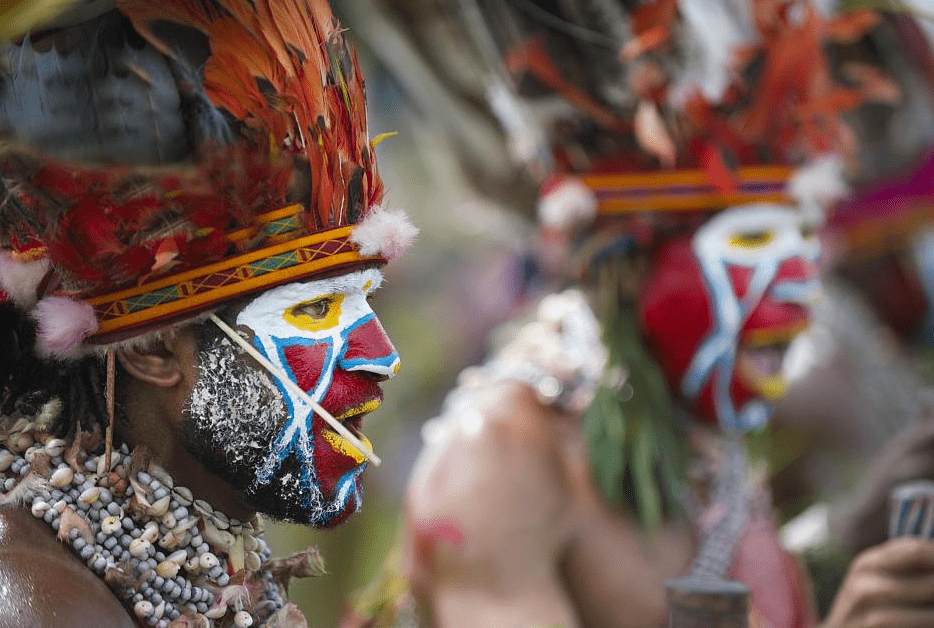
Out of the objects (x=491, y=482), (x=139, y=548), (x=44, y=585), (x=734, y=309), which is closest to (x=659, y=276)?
(x=734, y=309)

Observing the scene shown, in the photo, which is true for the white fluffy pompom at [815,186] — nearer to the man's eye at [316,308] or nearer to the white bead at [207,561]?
the man's eye at [316,308]

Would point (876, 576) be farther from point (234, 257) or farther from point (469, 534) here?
point (234, 257)

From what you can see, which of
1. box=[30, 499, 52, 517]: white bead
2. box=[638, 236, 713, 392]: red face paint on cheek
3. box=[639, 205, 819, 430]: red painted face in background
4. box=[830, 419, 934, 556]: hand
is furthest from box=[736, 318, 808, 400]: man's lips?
box=[30, 499, 52, 517]: white bead

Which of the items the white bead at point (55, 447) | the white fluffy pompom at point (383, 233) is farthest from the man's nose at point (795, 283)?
the white bead at point (55, 447)

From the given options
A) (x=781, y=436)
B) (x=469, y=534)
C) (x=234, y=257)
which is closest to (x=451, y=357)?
A: (x=781, y=436)

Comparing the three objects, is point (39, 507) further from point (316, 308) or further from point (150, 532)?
point (316, 308)

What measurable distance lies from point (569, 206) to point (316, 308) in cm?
176

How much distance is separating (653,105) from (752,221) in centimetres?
44

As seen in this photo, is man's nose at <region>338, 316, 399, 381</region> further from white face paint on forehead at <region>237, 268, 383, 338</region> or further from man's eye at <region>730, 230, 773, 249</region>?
man's eye at <region>730, 230, 773, 249</region>

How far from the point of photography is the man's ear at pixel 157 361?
1895mm

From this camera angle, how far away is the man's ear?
6.22ft

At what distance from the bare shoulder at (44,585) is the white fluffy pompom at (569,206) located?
2.06 m

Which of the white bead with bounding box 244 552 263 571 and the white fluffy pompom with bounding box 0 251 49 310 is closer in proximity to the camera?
the white fluffy pompom with bounding box 0 251 49 310

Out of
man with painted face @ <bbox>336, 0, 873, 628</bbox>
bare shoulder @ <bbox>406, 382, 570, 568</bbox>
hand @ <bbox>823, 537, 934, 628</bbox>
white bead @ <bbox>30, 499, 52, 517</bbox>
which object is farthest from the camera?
man with painted face @ <bbox>336, 0, 873, 628</bbox>
